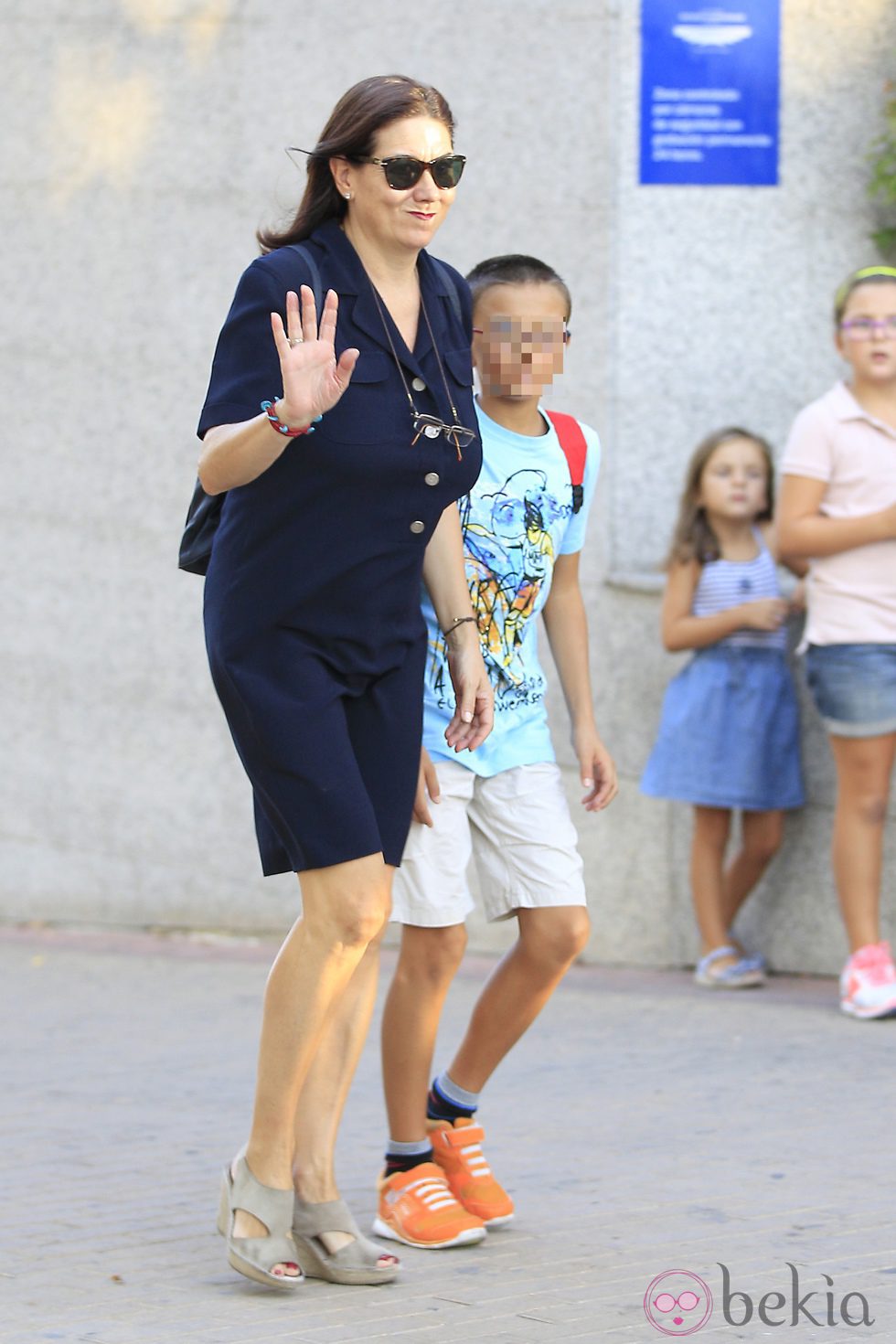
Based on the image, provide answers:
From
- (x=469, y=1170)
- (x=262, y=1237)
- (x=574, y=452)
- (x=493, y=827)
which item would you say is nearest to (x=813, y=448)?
(x=574, y=452)

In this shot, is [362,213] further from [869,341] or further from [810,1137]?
[869,341]

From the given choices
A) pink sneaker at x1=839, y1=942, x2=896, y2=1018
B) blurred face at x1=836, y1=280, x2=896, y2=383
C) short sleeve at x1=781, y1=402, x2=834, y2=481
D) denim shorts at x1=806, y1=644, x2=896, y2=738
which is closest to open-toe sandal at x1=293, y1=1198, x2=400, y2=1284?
pink sneaker at x1=839, y1=942, x2=896, y2=1018

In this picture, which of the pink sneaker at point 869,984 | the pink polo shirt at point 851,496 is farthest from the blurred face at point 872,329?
the pink sneaker at point 869,984

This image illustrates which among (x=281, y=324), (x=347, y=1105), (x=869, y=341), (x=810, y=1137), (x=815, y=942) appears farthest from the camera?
(x=815, y=942)

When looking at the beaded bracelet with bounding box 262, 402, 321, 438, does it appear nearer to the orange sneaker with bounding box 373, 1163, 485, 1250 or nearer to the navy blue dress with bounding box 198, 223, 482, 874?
the navy blue dress with bounding box 198, 223, 482, 874

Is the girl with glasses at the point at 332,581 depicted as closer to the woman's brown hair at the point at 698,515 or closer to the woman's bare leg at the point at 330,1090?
the woman's bare leg at the point at 330,1090

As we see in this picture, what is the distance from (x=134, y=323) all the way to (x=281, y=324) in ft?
14.7

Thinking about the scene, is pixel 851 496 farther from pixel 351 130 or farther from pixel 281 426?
pixel 281 426

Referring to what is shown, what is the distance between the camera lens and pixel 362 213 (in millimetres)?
3736

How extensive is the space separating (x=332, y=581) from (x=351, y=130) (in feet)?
2.52

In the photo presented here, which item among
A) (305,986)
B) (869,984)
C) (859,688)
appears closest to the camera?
(305,986)

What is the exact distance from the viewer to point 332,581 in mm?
3666

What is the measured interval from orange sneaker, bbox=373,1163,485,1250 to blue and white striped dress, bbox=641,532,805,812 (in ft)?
8.93

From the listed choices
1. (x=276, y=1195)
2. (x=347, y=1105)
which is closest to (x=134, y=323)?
(x=347, y=1105)
